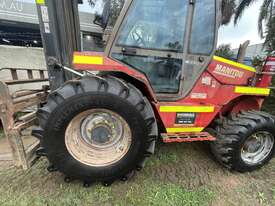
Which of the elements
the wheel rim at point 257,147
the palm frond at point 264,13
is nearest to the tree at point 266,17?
A: the palm frond at point 264,13

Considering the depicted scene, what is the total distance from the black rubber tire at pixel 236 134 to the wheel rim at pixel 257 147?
85mm

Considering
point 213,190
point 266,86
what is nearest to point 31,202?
point 213,190

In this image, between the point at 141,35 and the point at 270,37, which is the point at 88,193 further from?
the point at 270,37

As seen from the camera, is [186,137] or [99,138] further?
[186,137]

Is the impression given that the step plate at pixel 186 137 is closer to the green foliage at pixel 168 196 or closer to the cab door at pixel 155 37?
the green foliage at pixel 168 196

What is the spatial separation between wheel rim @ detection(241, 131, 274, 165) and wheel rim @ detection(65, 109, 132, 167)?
1.87m

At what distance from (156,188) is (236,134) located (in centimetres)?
132

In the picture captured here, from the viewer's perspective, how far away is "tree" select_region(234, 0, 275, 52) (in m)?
6.89

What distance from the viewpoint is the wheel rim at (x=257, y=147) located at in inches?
103

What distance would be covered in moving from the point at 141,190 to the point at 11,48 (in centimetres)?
547

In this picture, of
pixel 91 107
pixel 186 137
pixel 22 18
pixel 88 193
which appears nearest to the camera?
pixel 91 107

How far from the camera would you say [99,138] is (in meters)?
2.17

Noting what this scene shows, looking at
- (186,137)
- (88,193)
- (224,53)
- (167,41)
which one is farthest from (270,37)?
(88,193)

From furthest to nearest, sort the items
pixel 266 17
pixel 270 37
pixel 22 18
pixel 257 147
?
1. pixel 22 18
2. pixel 266 17
3. pixel 270 37
4. pixel 257 147
